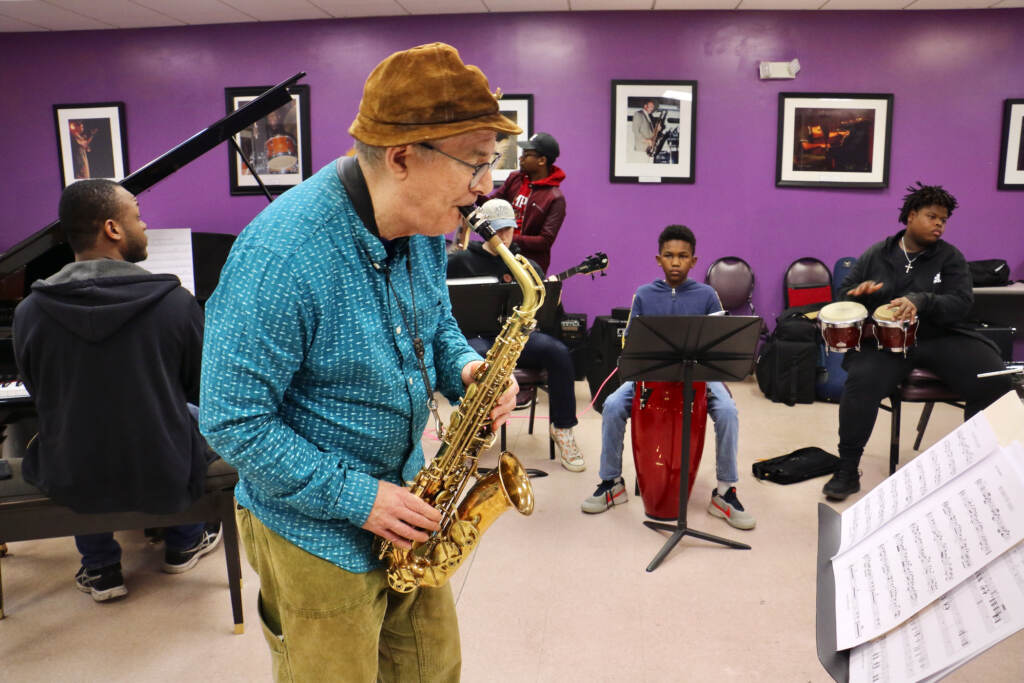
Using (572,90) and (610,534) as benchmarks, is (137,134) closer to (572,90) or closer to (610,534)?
(572,90)

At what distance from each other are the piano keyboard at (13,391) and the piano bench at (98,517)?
575 mm

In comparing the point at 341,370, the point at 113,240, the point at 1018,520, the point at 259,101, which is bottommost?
the point at 1018,520

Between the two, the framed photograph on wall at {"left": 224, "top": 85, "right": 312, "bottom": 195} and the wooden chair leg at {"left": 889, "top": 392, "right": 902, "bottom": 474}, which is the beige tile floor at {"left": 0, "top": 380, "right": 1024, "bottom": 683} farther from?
the framed photograph on wall at {"left": 224, "top": 85, "right": 312, "bottom": 195}

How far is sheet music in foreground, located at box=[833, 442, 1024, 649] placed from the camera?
37.8 inches

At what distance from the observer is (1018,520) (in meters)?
0.93

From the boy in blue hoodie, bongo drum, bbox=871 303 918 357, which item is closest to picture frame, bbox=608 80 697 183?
the boy in blue hoodie

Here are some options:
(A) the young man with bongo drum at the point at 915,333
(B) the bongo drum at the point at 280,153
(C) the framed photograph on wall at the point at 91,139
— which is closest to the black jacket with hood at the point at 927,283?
(A) the young man with bongo drum at the point at 915,333

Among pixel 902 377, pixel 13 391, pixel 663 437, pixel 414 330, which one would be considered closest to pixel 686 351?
pixel 663 437

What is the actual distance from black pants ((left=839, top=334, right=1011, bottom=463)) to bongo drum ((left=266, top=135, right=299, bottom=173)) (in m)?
5.51

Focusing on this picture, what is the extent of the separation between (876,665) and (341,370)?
96 cm

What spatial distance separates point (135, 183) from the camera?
3365mm

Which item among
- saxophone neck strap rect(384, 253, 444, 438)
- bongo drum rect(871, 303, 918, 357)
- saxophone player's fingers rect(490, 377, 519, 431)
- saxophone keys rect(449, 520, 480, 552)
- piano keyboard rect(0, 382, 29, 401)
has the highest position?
saxophone neck strap rect(384, 253, 444, 438)

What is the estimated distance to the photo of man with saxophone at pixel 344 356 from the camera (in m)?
1.12

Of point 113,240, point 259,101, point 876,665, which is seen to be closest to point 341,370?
point 876,665
